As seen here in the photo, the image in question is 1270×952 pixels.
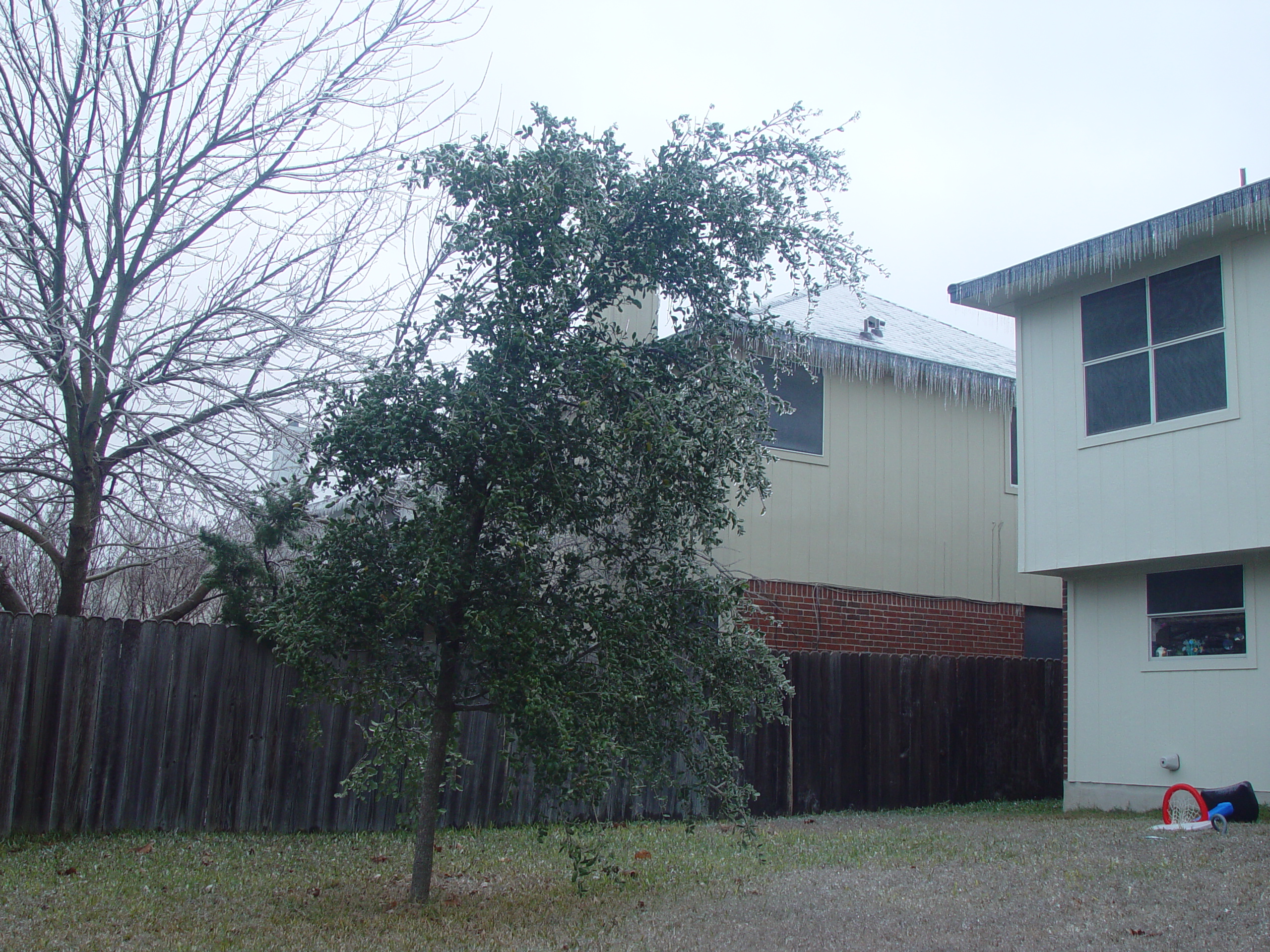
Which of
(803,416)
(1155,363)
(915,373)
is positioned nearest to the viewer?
(1155,363)

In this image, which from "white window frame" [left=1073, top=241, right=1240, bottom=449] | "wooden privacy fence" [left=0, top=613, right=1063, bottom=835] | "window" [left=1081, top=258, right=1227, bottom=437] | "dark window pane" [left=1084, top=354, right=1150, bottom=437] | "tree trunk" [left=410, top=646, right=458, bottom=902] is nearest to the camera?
"tree trunk" [left=410, top=646, right=458, bottom=902]

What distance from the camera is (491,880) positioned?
7133 mm

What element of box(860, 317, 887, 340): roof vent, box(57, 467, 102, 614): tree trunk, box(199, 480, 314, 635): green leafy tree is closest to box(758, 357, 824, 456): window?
box(860, 317, 887, 340): roof vent

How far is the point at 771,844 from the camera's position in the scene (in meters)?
8.68

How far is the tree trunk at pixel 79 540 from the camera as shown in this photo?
873cm

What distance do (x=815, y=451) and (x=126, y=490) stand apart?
7847 mm

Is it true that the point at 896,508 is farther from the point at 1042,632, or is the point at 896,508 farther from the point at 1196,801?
the point at 1196,801

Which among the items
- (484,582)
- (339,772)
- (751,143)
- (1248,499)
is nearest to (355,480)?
(484,582)

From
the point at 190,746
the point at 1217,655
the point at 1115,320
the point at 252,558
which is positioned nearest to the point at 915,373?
the point at 1115,320

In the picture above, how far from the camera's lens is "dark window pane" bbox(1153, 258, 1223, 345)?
1051cm

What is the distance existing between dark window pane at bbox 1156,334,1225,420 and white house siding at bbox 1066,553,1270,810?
140 cm

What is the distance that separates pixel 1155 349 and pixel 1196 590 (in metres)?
2.29

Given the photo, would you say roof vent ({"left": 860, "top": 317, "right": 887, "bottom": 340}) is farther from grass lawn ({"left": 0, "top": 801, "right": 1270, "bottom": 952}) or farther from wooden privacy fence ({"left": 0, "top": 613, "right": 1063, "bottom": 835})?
grass lawn ({"left": 0, "top": 801, "right": 1270, "bottom": 952})

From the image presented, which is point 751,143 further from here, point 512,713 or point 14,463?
point 14,463
